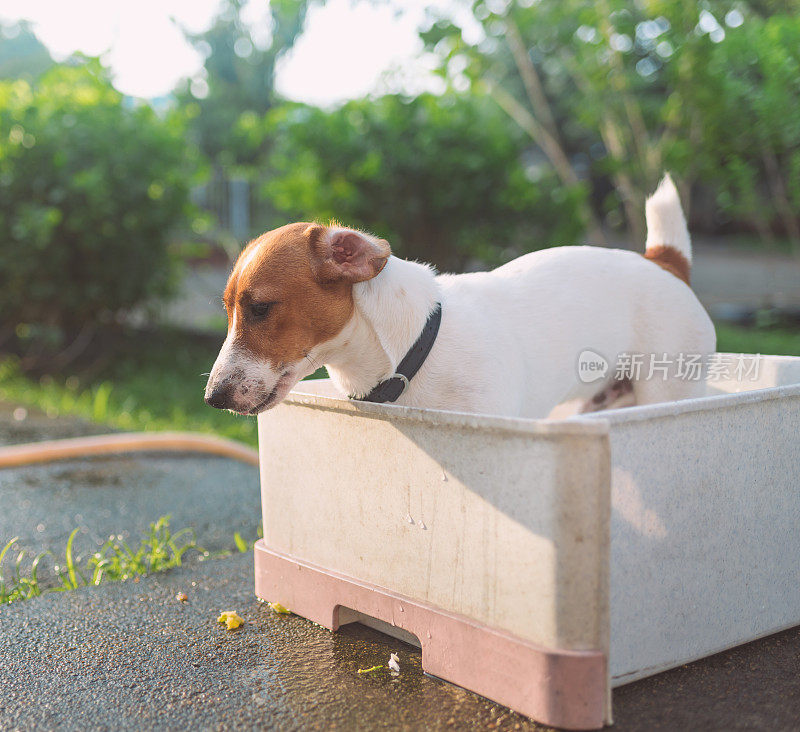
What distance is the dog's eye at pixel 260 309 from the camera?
2477 millimetres

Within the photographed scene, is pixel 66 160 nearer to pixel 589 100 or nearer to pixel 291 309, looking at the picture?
pixel 589 100

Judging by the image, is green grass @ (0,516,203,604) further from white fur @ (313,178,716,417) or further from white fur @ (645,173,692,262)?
white fur @ (645,173,692,262)

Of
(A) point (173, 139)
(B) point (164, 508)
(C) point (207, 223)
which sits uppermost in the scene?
(A) point (173, 139)

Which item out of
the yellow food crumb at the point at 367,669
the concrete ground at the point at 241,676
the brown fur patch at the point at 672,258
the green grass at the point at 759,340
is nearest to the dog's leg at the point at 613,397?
the brown fur patch at the point at 672,258

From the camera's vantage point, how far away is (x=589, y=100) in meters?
9.39

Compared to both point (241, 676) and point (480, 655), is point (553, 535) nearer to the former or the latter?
point (480, 655)

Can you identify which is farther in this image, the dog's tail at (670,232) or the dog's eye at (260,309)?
the dog's tail at (670,232)

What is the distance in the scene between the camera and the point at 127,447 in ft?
18.4

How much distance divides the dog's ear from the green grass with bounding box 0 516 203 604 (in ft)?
5.28

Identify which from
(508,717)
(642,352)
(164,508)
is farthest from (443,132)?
(508,717)

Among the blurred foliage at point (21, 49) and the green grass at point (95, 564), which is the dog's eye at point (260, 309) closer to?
the green grass at point (95, 564)

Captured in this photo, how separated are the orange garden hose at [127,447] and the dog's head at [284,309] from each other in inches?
114

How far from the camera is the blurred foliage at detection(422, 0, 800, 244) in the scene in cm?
767

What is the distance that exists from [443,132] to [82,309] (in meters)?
4.00
